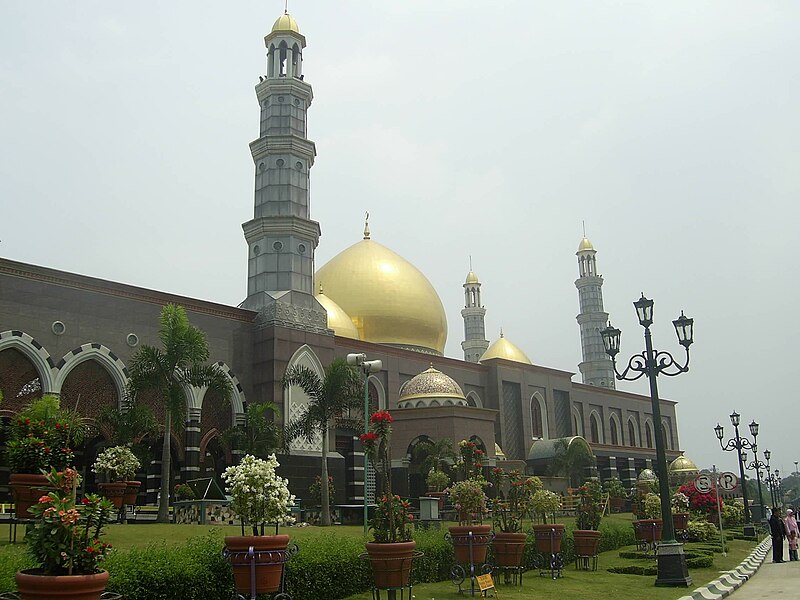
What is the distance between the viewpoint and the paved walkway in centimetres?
1354

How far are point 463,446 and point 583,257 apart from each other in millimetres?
49149

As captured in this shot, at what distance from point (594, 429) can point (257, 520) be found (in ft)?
152

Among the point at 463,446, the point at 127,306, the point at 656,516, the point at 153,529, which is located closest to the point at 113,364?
the point at 127,306

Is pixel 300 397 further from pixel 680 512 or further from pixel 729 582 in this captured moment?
pixel 729 582

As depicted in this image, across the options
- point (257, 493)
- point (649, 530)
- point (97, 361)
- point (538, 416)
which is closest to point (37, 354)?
point (97, 361)

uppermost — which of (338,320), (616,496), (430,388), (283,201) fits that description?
(283,201)

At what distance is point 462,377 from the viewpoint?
43.5m

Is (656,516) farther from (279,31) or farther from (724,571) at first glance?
(279,31)

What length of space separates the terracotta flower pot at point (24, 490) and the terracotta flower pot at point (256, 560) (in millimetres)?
3850

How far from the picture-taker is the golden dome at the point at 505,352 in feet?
168

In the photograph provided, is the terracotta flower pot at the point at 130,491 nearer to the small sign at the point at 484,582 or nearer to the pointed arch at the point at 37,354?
the pointed arch at the point at 37,354

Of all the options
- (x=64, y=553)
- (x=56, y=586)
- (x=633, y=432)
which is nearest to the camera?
(x=56, y=586)

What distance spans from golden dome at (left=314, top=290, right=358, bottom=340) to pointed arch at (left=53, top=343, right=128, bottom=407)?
13.4 m

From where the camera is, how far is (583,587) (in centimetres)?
1442
